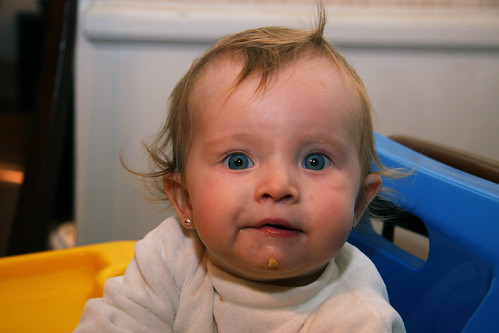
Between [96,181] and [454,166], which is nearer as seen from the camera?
[454,166]

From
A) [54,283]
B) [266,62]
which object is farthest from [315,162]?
[54,283]

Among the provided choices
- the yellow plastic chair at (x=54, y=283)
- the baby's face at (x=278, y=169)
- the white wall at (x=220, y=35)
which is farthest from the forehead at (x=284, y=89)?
the white wall at (x=220, y=35)

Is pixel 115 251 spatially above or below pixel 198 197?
below

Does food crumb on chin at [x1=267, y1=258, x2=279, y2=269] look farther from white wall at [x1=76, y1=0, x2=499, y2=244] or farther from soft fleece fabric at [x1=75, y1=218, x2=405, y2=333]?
white wall at [x1=76, y1=0, x2=499, y2=244]

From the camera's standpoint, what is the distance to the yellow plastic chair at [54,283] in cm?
60

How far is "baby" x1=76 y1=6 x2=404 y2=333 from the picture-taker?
44cm

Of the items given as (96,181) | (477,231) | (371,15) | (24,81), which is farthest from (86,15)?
(477,231)

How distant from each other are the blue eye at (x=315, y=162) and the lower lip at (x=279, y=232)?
0.06m

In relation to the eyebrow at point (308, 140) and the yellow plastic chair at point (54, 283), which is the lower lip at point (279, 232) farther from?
the yellow plastic chair at point (54, 283)

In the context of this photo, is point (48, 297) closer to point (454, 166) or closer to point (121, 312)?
point (121, 312)

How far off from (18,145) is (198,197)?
0.91 m

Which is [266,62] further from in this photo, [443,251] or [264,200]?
[443,251]

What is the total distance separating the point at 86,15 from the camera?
3.37 feet

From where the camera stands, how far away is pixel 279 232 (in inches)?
16.9
